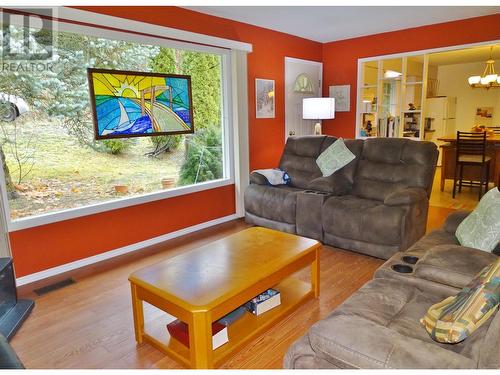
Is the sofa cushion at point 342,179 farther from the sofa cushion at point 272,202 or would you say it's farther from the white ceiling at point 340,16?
the white ceiling at point 340,16

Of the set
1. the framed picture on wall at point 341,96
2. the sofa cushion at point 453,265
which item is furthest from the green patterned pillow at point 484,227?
the framed picture on wall at point 341,96

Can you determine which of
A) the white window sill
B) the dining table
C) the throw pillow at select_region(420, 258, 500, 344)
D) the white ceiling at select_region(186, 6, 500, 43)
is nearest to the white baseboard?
the white window sill

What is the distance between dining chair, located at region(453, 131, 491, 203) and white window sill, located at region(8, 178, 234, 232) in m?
3.72

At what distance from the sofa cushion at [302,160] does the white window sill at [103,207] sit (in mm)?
858

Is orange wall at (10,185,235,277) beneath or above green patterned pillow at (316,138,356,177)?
beneath

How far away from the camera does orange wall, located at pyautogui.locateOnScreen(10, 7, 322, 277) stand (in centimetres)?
307

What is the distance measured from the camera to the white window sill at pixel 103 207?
116 inches

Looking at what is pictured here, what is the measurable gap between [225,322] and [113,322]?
781 mm

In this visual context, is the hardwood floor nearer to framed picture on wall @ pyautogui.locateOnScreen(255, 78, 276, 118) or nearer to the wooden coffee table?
the wooden coffee table

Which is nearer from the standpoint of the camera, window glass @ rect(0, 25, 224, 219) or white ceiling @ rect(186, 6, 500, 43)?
window glass @ rect(0, 25, 224, 219)

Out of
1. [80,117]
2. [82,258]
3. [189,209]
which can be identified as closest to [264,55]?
[189,209]

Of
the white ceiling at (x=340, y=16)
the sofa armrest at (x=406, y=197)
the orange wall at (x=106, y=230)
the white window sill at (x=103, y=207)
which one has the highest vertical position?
the white ceiling at (x=340, y=16)

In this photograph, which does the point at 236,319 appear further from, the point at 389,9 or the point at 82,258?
the point at 389,9
